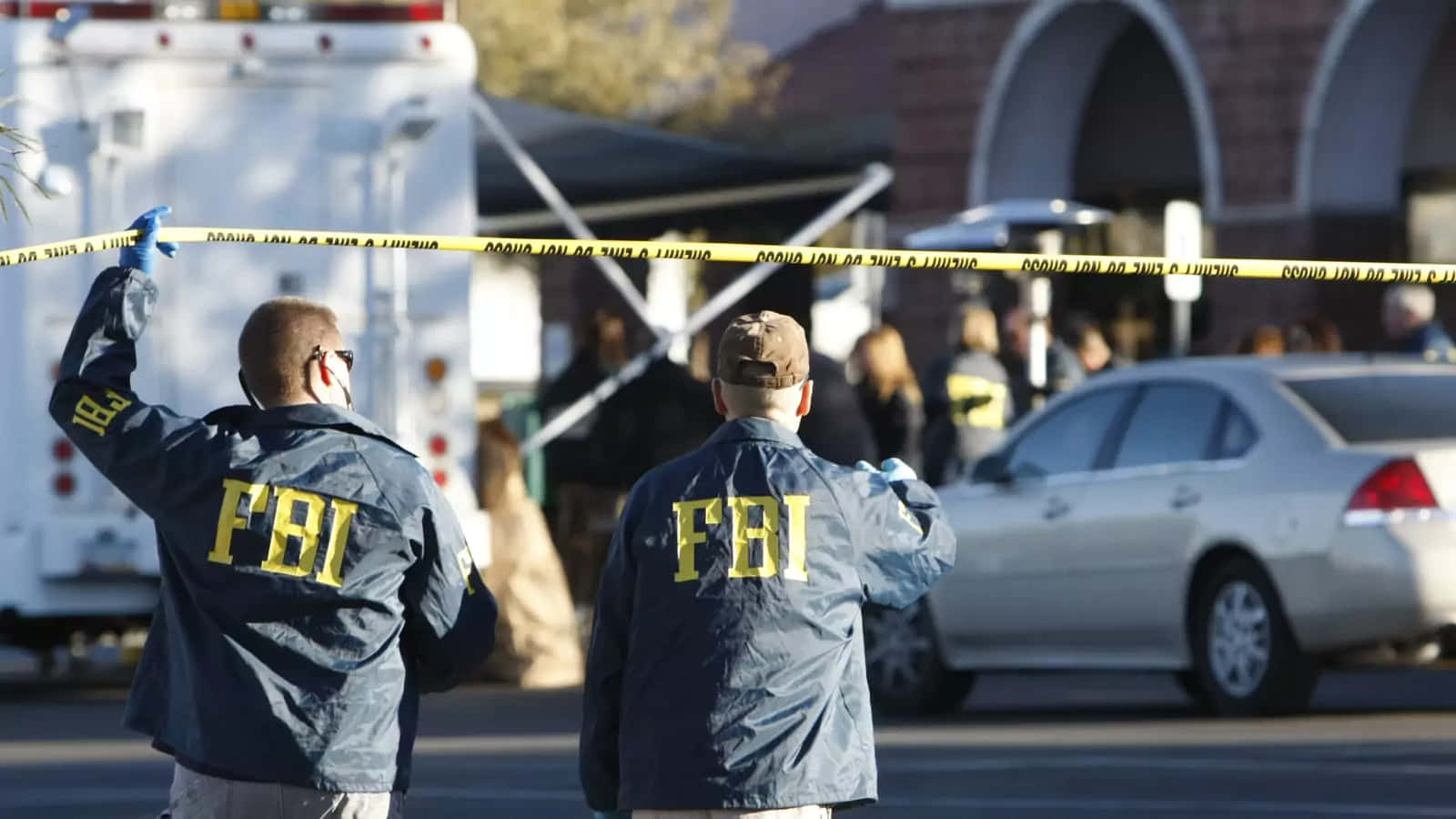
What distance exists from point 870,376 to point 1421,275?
9013 millimetres

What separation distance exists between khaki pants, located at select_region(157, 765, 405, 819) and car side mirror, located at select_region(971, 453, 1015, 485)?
845cm

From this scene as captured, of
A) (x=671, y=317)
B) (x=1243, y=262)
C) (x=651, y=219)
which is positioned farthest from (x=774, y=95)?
(x=1243, y=262)

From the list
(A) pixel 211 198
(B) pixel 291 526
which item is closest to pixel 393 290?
(A) pixel 211 198

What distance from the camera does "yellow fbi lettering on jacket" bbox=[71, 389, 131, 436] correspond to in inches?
214

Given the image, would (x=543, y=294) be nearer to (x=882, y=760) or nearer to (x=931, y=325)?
(x=931, y=325)

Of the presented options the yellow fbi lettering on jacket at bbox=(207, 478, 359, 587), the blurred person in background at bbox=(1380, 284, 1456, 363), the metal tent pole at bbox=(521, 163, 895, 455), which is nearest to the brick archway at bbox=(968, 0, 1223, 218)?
the metal tent pole at bbox=(521, 163, 895, 455)

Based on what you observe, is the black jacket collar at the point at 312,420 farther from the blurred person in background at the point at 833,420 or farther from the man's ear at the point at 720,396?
the blurred person in background at the point at 833,420

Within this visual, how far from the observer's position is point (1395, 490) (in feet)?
39.0

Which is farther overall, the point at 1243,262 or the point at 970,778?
the point at 970,778

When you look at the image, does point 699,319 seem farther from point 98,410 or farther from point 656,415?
point 98,410

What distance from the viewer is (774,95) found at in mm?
50750

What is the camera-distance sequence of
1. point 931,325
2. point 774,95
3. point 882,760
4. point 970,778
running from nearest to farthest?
point 970,778, point 882,760, point 931,325, point 774,95

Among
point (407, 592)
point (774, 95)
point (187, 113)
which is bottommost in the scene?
point (407, 592)

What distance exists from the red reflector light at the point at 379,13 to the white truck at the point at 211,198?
0.01 metres
